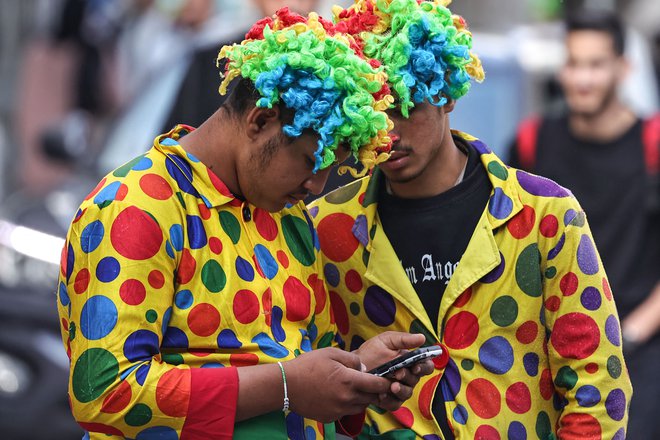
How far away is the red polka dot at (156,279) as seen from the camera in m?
3.77

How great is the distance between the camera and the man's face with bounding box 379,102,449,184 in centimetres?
434

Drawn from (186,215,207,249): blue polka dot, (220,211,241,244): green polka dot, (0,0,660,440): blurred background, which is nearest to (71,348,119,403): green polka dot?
(186,215,207,249): blue polka dot

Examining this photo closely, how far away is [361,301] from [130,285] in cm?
97

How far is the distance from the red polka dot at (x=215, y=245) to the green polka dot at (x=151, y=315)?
0.24 metres

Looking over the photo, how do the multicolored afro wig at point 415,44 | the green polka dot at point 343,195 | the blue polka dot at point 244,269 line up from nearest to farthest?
the blue polka dot at point 244,269 < the multicolored afro wig at point 415,44 < the green polka dot at point 343,195

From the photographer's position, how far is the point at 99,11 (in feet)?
52.6

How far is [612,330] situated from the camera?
432cm

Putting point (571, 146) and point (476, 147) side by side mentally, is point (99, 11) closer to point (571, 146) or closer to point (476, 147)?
point (571, 146)

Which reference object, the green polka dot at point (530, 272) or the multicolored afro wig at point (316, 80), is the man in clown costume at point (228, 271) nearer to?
the multicolored afro wig at point (316, 80)

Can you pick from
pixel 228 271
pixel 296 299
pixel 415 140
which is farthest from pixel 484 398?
pixel 228 271

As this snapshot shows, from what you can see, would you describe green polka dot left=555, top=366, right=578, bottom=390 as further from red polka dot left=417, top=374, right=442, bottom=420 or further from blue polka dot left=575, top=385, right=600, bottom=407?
red polka dot left=417, top=374, right=442, bottom=420

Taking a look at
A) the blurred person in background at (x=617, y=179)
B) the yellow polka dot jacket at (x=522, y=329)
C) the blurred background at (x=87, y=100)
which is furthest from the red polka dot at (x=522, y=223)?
the blurred background at (x=87, y=100)

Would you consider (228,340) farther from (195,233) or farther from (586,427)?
(586,427)

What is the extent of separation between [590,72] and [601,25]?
33cm
